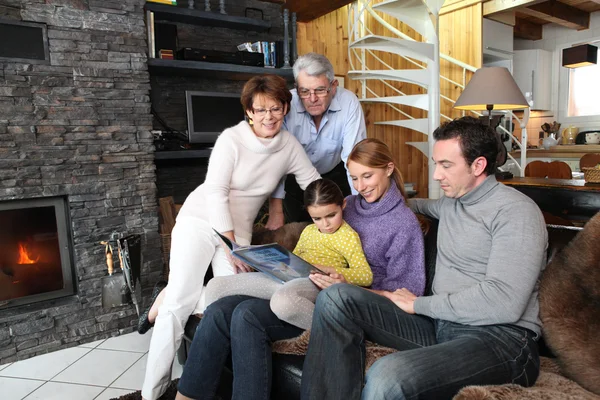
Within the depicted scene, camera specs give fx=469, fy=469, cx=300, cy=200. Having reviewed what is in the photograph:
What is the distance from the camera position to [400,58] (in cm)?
475

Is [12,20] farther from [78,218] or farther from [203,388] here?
[203,388]

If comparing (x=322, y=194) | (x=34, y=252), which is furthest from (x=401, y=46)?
(x=34, y=252)

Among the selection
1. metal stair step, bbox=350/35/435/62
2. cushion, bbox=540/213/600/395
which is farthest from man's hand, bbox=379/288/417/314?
metal stair step, bbox=350/35/435/62

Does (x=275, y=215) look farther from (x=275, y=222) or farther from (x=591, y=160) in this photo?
(x=591, y=160)

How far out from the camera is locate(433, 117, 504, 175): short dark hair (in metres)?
1.44

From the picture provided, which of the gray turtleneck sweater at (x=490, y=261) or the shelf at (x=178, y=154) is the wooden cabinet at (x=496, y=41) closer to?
the shelf at (x=178, y=154)

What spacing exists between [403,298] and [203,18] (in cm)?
253

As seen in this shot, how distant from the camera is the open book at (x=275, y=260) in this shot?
157 cm

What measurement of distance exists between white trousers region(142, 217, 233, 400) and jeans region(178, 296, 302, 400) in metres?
0.22

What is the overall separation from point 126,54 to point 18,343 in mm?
1762

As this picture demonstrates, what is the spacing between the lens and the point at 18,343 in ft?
8.59

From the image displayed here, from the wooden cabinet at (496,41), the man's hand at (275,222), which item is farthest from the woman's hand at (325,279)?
the wooden cabinet at (496,41)

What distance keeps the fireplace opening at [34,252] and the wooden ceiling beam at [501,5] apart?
4437 millimetres

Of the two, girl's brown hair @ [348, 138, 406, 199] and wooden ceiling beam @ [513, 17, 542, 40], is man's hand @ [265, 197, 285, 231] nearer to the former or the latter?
girl's brown hair @ [348, 138, 406, 199]
